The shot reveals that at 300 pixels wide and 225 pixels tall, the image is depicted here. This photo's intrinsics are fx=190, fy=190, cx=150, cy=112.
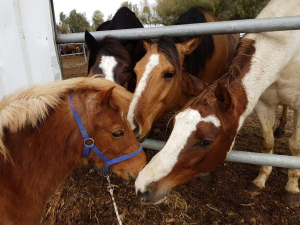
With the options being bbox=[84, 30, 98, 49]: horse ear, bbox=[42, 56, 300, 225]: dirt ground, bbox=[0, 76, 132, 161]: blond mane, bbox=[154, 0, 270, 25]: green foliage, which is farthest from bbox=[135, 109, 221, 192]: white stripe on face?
bbox=[154, 0, 270, 25]: green foliage

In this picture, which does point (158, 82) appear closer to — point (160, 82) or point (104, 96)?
point (160, 82)

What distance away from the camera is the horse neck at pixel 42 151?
1329mm

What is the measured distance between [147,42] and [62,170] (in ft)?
5.29

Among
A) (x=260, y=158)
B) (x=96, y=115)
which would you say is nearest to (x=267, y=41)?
(x=260, y=158)

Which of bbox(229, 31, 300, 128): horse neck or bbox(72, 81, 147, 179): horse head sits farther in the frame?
bbox(229, 31, 300, 128): horse neck

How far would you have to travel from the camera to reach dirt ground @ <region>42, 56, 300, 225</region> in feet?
6.81

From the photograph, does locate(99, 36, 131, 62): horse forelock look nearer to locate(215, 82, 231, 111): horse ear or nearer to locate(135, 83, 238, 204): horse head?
locate(135, 83, 238, 204): horse head

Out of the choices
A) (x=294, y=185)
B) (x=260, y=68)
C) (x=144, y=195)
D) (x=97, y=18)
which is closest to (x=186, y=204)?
(x=144, y=195)

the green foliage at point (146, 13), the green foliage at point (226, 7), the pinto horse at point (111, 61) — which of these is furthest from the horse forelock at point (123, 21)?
the green foliage at point (146, 13)

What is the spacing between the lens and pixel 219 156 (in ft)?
5.07

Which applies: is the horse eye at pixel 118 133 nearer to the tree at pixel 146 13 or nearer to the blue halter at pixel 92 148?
the blue halter at pixel 92 148

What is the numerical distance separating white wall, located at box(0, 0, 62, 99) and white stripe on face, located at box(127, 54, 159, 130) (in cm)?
99

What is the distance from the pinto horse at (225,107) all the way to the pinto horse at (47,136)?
1.33ft

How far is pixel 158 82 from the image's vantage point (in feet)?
6.45
